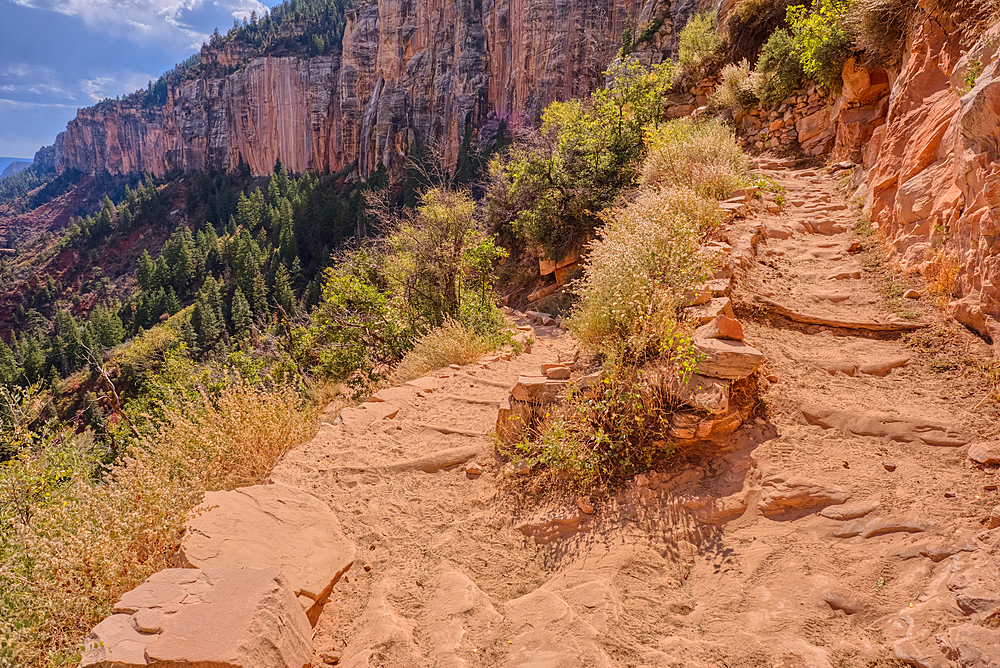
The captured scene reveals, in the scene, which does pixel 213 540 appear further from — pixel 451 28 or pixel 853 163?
pixel 451 28

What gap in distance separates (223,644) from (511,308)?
963cm

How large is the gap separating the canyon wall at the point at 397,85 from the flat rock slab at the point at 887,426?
66.7ft

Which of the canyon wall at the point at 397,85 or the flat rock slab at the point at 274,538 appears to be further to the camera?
the canyon wall at the point at 397,85

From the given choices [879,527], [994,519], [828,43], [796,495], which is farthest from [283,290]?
[994,519]

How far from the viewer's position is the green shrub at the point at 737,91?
9.63 meters

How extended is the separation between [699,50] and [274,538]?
48.3 feet

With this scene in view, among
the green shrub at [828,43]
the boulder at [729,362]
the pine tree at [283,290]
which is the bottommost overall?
the pine tree at [283,290]

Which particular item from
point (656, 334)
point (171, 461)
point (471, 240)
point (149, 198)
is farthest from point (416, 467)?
point (149, 198)

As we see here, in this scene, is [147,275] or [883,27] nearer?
[883,27]

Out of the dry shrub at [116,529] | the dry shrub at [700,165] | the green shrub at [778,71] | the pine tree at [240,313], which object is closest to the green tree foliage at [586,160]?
the green shrub at [778,71]

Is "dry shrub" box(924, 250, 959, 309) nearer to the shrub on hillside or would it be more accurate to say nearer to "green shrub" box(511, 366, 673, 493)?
"green shrub" box(511, 366, 673, 493)

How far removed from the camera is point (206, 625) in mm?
1874

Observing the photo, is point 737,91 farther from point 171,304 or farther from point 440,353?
point 171,304

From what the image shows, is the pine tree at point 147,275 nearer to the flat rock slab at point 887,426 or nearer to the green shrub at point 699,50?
the green shrub at point 699,50
